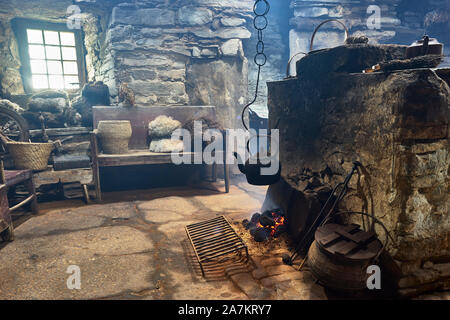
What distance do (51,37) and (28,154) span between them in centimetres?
250

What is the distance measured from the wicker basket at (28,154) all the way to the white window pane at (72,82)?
1733 millimetres

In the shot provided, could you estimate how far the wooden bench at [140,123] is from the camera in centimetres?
443

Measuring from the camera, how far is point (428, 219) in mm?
2090

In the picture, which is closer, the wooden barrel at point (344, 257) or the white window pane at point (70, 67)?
the wooden barrel at point (344, 257)

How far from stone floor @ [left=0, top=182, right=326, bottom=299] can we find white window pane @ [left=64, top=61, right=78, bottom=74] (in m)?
2.69

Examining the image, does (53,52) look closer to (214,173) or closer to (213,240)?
(214,173)

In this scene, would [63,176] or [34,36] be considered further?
[34,36]

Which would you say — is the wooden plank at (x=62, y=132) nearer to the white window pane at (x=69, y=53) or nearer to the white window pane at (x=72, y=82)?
the white window pane at (x=72, y=82)

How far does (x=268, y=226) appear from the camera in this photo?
10.5 feet

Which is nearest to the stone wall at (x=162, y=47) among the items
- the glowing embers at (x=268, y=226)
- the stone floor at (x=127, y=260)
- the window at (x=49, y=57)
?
the window at (x=49, y=57)

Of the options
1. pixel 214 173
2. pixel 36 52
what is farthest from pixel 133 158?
pixel 36 52

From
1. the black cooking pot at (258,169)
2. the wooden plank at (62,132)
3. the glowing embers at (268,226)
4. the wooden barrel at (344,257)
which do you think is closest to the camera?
the wooden barrel at (344,257)

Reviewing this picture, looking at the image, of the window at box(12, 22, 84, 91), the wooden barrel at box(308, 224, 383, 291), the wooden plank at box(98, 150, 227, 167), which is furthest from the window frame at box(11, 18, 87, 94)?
the wooden barrel at box(308, 224, 383, 291)

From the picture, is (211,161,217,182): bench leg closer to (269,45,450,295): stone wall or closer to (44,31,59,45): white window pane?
(269,45,450,295): stone wall
